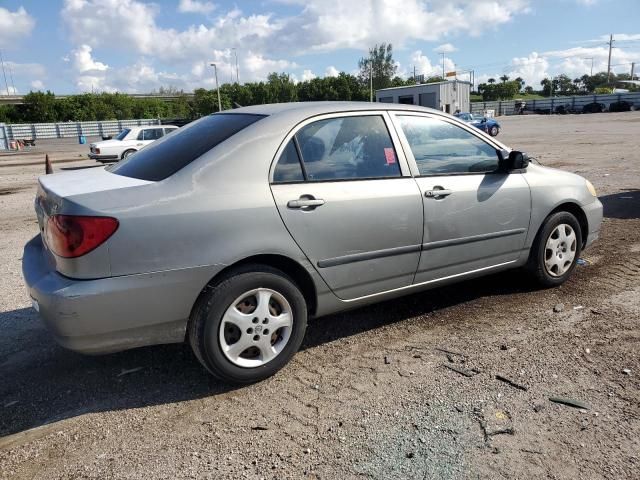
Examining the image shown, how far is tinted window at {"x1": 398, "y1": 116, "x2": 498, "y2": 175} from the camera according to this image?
397cm

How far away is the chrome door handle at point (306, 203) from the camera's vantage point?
Answer: 330cm

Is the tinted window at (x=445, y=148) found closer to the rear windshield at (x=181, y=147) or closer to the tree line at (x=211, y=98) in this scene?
Result: the rear windshield at (x=181, y=147)

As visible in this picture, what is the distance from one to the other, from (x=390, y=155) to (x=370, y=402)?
67.8 inches

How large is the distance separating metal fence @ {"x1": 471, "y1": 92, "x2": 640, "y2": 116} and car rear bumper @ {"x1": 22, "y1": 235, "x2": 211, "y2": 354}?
72491 mm

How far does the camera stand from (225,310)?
3.12 metres

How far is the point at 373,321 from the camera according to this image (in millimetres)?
A: 4301

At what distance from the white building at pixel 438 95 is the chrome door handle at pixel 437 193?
59.4m

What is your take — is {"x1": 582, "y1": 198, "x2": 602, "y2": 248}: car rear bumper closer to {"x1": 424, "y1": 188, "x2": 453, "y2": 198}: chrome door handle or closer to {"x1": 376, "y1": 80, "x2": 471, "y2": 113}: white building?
{"x1": 424, "y1": 188, "x2": 453, "y2": 198}: chrome door handle

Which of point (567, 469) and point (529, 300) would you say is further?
point (529, 300)

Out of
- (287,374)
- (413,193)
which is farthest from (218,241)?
(413,193)

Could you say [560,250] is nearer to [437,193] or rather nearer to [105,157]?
[437,193]

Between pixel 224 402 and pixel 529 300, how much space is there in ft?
9.25

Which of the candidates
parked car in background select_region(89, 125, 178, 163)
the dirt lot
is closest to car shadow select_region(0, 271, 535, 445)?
the dirt lot

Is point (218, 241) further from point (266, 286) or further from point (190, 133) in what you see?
point (190, 133)
